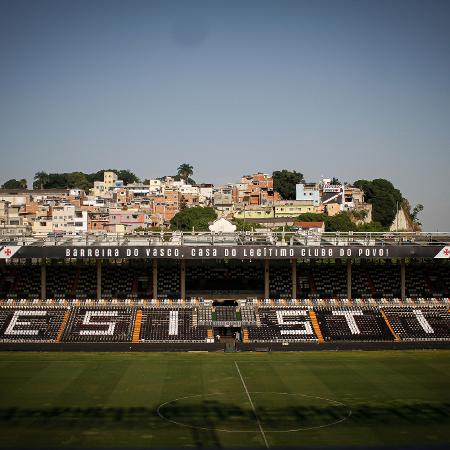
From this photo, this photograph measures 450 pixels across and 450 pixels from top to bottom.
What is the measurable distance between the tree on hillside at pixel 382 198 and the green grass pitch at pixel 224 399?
429 feet

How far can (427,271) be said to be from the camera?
65188 mm

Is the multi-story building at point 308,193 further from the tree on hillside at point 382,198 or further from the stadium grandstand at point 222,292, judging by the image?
the stadium grandstand at point 222,292

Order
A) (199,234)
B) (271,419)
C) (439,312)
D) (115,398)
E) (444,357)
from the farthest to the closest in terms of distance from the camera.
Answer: (199,234) → (439,312) → (444,357) → (115,398) → (271,419)

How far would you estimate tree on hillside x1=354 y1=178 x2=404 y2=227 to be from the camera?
180m

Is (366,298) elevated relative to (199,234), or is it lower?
lower

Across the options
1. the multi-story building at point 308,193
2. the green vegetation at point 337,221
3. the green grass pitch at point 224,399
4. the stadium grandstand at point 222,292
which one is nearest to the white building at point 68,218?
the green vegetation at point 337,221

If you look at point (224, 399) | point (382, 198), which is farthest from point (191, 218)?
point (224, 399)

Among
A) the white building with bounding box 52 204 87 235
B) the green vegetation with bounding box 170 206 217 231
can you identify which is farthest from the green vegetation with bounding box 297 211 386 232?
the white building with bounding box 52 204 87 235

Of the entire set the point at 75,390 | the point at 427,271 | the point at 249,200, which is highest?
the point at 249,200

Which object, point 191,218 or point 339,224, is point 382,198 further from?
point 191,218

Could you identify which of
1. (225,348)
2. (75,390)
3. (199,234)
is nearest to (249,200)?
(199,234)

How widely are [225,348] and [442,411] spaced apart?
21221 millimetres

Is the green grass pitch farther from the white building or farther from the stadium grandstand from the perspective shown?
the white building

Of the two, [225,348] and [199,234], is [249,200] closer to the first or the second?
[199,234]
